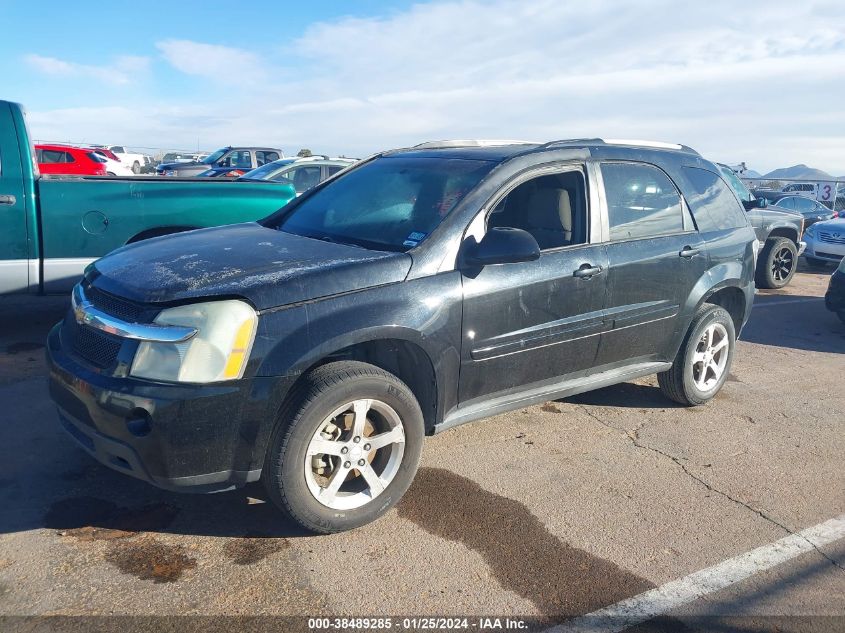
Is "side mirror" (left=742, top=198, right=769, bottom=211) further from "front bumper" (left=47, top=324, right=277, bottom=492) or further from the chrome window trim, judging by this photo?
the chrome window trim

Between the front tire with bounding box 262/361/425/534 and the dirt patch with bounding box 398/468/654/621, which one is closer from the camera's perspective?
the dirt patch with bounding box 398/468/654/621

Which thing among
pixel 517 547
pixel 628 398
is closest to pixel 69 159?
pixel 628 398

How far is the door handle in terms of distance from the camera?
4.27 meters

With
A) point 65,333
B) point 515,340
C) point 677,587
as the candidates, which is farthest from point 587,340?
point 65,333

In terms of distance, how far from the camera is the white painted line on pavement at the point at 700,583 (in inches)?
116

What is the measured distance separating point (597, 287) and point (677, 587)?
1782mm

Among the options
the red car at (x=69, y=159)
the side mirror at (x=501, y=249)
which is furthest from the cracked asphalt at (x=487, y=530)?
the red car at (x=69, y=159)

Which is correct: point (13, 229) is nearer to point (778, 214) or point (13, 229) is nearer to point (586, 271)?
point (586, 271)

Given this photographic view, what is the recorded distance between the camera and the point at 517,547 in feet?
11.4

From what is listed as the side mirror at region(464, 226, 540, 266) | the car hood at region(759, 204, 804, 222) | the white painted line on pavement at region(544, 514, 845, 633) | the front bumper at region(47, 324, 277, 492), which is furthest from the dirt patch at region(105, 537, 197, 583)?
the car hood at region(759, 204, 804, 222)

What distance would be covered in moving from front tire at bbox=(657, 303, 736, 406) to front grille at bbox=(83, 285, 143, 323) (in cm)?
360

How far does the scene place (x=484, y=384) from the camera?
398cm

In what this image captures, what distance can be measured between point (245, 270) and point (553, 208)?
2.01 metres

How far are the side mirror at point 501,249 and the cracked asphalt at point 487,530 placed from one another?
1.25 m
